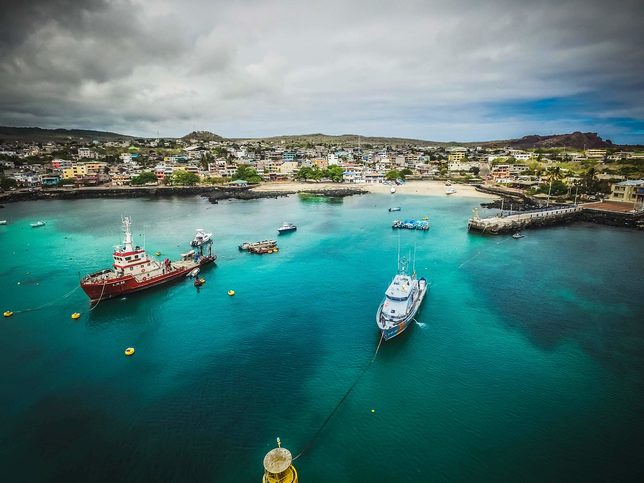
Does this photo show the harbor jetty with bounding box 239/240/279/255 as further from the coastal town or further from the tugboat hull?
the coastal town

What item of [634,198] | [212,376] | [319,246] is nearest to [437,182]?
[634,198]

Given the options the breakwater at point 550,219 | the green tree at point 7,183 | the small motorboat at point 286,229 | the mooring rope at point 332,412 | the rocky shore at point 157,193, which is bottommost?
the mooring rope at point 332,412

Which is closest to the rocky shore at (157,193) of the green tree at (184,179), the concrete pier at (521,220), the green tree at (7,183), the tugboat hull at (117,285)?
the green tree at (184,179)

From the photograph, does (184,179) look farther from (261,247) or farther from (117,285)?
(117,285)

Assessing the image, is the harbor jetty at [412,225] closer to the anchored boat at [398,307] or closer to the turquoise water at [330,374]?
the turquoise water at [330,374]

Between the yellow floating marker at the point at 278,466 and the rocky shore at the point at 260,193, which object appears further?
the rocky shore at the point at 260,193
